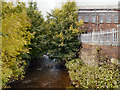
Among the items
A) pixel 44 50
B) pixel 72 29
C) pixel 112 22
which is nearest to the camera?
pixel 72 29

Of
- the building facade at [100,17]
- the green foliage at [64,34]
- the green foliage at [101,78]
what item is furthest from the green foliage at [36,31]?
the building facade at [100,17]

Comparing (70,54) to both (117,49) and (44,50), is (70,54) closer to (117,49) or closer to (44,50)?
(44,50)

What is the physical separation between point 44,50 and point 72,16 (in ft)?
19.0

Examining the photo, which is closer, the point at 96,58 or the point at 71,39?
the point at 96,58

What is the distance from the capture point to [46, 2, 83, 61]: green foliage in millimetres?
14297

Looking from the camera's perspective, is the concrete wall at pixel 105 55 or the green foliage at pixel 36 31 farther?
the green foliage at pixel 36 31

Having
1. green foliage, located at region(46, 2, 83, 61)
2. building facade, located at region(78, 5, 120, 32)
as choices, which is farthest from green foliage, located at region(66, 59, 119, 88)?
building facade, located at region(78, 5, 120, 32)

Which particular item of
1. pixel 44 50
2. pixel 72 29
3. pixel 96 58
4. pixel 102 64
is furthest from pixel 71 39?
pixel 102 64

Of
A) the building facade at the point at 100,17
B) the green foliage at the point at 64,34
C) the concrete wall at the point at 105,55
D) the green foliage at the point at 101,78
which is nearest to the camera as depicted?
the green foliage at the point at 101,78

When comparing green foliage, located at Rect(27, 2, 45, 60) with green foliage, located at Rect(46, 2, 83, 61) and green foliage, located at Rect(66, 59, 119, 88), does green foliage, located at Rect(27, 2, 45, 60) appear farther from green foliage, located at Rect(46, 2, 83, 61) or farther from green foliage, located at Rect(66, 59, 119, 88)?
green foliage, located at Rect(66, 59, 119, 88)

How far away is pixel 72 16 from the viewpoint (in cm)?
1463

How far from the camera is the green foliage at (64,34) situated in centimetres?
1430

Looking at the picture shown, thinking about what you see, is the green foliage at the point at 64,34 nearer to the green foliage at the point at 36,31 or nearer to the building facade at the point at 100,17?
the green foliage at the point at 36,31

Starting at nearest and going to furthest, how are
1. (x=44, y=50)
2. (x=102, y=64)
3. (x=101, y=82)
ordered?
(x=101, y=82) → (x=102, y=64) → (x=44, y=50)
